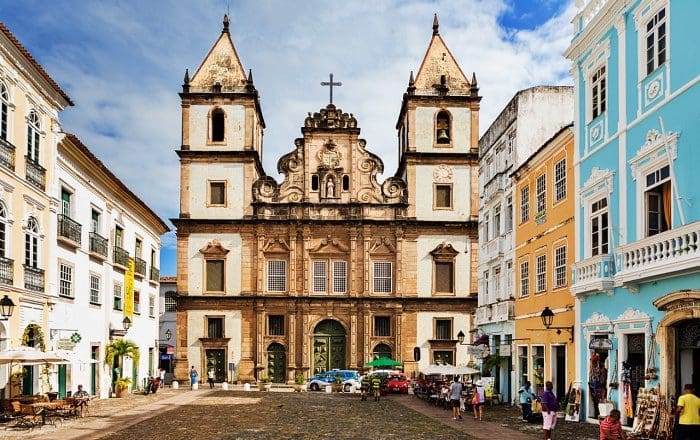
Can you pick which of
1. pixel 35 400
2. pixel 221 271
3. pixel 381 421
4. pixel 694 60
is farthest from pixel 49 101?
pixel 221 271

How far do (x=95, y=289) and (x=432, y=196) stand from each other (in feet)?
76.8

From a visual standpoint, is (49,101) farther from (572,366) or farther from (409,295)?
(409,295)

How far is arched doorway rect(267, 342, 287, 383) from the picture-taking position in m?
50.5

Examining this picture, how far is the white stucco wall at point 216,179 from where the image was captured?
167ft

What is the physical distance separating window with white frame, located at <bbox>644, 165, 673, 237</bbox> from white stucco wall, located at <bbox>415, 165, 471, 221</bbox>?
32260mm

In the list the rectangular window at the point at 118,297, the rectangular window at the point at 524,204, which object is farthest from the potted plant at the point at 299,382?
the rectangular window at the point at 524,204

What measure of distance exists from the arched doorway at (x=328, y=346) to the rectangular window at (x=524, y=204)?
888 inches

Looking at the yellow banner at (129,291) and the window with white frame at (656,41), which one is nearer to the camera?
the window with white frame at (656,41)

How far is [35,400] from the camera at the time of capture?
76.5ft

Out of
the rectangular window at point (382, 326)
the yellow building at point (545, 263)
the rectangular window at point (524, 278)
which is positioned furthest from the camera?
the rectangular window at point (382, 326)

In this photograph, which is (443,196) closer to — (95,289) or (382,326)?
(382,326)

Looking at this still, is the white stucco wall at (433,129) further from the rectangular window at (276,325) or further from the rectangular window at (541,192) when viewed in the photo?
the rectangular window at (541,192)

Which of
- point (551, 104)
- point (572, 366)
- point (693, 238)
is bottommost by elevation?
point (572, 366)

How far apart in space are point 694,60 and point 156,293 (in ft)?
117
